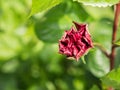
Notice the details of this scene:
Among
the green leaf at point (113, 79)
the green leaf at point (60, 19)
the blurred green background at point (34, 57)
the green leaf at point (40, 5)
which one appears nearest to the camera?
the green leaf at point (40, 5)

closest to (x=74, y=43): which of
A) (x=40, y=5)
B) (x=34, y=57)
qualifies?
(x=40, y=5)

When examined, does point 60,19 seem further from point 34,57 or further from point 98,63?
point 34,57

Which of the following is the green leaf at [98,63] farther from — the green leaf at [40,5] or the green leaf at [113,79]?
the green leaf at [40,5]

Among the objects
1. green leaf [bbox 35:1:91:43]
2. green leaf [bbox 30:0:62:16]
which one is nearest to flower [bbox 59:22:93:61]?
green leaf [bbox 30:0:62:16]

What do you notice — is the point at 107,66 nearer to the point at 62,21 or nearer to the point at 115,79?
the point at 62,21

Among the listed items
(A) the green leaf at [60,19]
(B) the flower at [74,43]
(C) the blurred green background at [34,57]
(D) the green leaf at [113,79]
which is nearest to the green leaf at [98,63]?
(C) the blurred green background at [34,57]

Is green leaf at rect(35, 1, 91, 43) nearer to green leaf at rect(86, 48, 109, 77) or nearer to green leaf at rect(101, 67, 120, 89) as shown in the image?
green leaf at rect(86, 48, 109, 77)

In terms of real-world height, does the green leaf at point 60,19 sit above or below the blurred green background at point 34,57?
above
